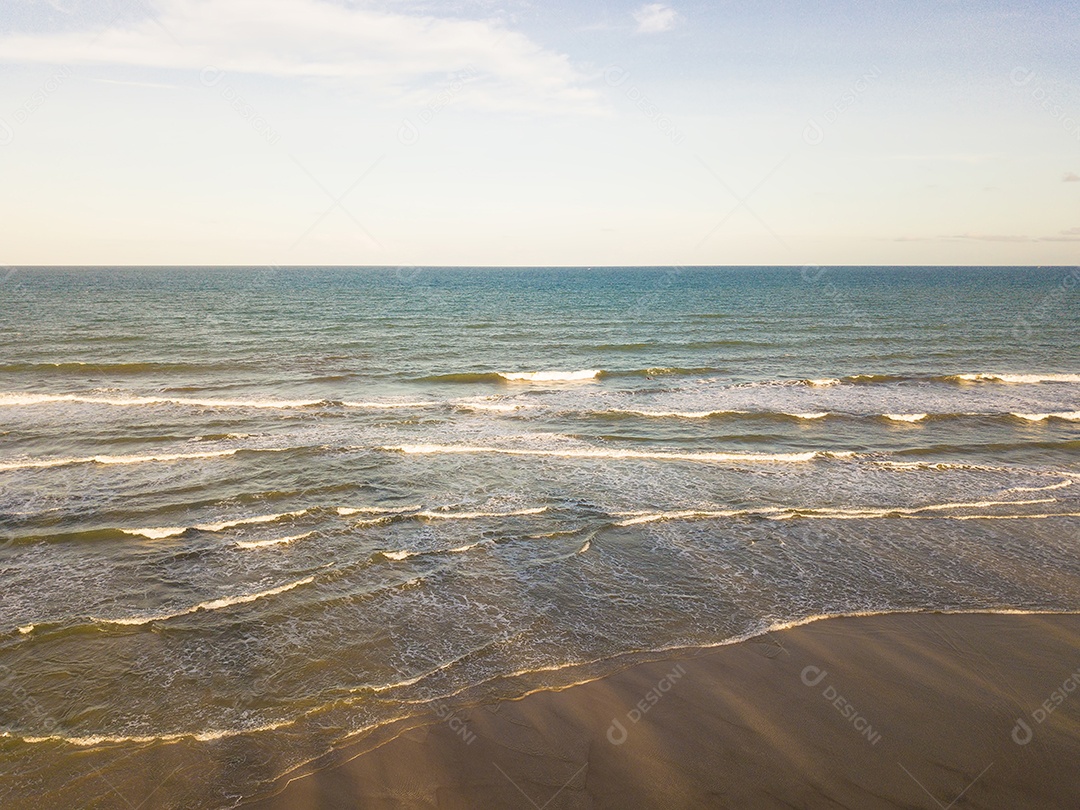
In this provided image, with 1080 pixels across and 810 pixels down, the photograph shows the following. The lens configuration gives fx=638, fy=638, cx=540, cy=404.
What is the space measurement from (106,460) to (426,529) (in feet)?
32.8

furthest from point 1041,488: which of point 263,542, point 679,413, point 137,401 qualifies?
point 137,401

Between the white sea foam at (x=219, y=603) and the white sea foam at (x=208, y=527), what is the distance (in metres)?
3.04

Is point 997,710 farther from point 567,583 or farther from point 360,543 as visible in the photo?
point 360,543

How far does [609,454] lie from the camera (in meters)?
18.8

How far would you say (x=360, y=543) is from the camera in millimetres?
12703

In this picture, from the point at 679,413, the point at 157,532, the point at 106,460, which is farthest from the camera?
the point at 679,413

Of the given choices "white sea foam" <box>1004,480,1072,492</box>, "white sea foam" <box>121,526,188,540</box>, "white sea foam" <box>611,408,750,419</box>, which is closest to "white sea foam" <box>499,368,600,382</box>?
"white sea foam" <box>611,408,750,419</box>

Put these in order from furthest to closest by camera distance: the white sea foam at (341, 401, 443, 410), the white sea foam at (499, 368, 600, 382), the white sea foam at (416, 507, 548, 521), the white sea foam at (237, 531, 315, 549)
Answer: the white sea foam at (499, 368, 600, 382), the white sea foam at (341, 401, 443, 410), the white sea foam at (416, 507, 548, 521), the white sea foam at (237, 531, 315, 549)

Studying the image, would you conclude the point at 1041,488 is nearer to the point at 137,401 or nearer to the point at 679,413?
the point at 679,413

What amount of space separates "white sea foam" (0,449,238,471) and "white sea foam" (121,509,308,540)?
4.69m

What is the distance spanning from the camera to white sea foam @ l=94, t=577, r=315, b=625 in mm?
9836

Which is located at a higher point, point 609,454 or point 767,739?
point 609,454

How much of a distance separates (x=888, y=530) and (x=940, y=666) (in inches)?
201

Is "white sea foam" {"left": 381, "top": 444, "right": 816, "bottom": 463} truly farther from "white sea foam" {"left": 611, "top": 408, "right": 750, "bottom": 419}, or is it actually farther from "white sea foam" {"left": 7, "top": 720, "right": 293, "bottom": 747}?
"white sea foam" {"left": 7, "top": 720, "right": 293, "bottom": 747}
